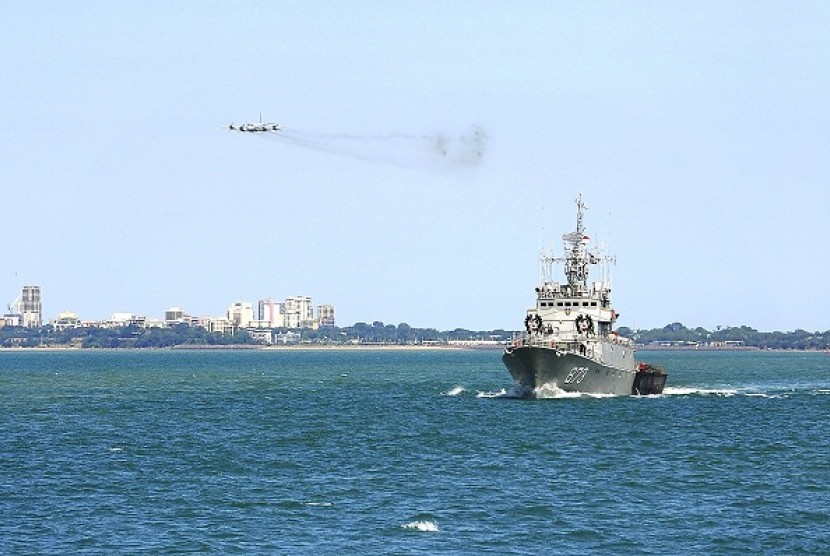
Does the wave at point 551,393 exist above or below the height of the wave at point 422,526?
above

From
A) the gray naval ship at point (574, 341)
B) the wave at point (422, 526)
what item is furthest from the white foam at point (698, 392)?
the wave at point (422, 526)

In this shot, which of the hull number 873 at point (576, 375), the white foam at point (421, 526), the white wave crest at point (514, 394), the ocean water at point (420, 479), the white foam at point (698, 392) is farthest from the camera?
the white foam at point (698, 392)

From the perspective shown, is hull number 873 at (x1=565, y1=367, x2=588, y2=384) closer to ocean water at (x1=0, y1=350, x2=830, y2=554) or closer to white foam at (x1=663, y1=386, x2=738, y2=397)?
ocean water at (x1=0, y1=350, x2=830, y2=554)

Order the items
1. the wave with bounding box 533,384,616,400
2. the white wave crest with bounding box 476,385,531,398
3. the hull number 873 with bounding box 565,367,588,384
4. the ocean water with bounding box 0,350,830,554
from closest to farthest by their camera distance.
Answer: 1. the ocean water with bounding box 0,350,830,554
2. the hull number 873 with bounding box 565,367,588,384
3. the wave with bounding box 533,384,616,400
4. the white wave crest with bounding box 476,385,531,398

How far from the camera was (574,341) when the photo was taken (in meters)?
126

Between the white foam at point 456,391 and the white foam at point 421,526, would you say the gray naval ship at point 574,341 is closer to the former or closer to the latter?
the white foam at point 456,391

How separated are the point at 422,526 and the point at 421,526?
4 cm

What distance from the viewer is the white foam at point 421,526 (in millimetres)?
56719

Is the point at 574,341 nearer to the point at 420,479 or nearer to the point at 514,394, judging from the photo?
the point at 514,394

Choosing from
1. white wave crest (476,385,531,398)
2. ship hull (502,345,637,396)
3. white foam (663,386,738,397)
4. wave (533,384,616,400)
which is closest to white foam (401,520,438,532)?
ship hull (502,345,637,396)

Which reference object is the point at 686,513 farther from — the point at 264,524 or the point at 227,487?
the point at 227,487

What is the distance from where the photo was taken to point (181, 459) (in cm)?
8094

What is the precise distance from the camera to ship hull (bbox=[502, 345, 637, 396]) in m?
123

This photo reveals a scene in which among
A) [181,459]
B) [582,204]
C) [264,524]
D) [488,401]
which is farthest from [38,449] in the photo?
[582,204]
